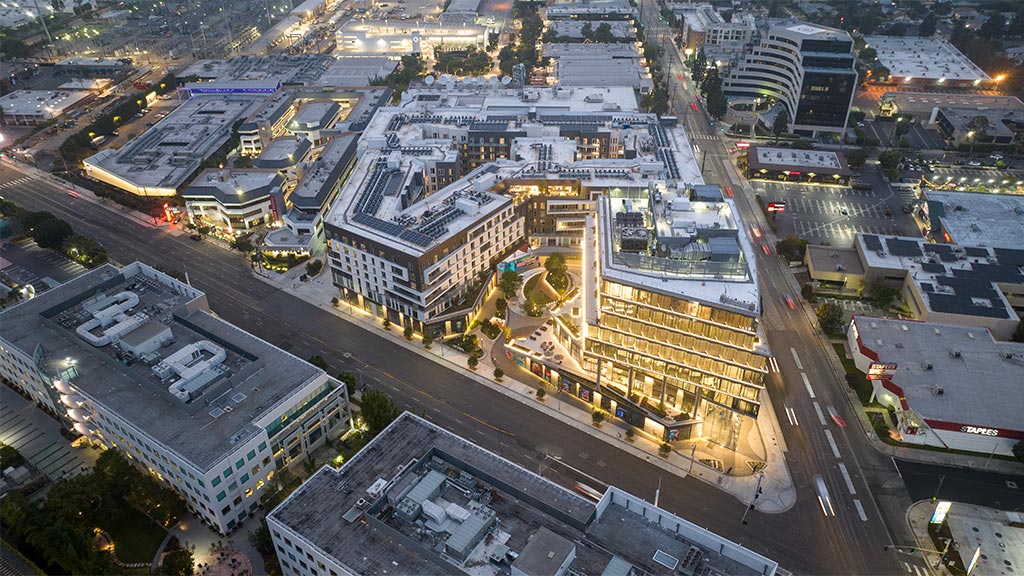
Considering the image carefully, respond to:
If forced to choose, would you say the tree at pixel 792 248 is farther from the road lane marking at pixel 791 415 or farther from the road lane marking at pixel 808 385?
the road lane marking at pixel 791 415

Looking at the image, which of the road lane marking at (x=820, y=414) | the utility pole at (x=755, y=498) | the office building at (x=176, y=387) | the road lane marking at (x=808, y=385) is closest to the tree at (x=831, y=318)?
the road lane marking at (x=808, y=385)

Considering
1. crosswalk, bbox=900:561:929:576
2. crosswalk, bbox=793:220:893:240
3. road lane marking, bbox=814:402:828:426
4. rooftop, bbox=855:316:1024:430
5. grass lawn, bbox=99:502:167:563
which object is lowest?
grass lawn, bbox=99:502:167:563

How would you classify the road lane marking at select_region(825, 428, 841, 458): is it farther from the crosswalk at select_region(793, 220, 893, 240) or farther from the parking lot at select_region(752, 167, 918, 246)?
the crosswalk at select_region(793, 220, 893, 240)

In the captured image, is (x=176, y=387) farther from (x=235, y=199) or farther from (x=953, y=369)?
(x=953, y=369)

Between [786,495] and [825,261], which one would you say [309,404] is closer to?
[786,495]

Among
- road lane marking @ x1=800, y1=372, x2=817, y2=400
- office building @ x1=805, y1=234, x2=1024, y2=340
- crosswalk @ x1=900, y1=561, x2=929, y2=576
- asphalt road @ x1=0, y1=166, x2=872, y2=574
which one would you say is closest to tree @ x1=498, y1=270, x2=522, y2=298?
asphalt road @ x1=0, y1=166, x2=872, y2=574
